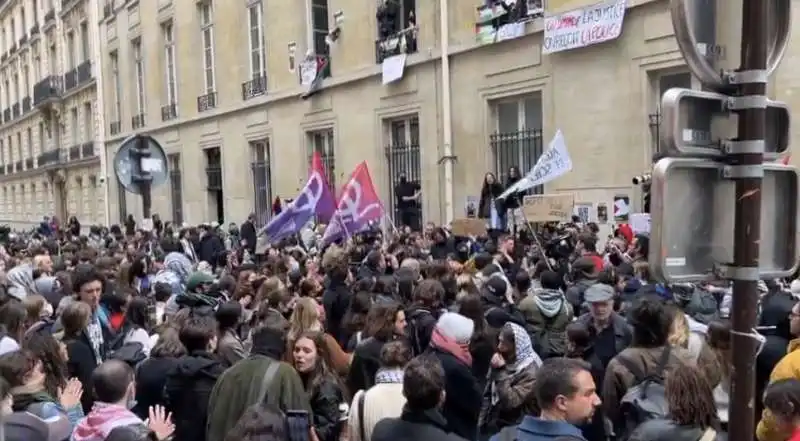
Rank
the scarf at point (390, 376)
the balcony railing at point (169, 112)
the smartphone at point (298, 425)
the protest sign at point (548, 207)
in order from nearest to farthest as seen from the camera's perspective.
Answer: the smartphone at point (298, 425)
the scarf at point (390, 376)
the protest sign at point (548, 207)
the balcony railing at point (169, 112)

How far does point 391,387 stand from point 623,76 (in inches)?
350

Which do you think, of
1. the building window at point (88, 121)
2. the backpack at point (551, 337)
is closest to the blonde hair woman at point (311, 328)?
the backpack at point (551, 337)

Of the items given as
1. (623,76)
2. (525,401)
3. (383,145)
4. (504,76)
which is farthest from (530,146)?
(525,401)

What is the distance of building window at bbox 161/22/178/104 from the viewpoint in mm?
25766

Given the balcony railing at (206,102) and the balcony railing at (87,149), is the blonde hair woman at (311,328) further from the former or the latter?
the balcony railing at (87,149)

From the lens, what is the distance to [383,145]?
16.7 m

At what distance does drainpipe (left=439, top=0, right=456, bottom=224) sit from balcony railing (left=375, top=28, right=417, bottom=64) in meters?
1.00

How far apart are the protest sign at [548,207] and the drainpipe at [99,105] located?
2457cm

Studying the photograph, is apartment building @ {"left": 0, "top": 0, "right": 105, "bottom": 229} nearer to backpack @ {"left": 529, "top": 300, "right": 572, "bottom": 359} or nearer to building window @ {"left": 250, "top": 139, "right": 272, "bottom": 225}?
building window @ {"left": 250, "top": 139, "right": 272, "bottom": 225}

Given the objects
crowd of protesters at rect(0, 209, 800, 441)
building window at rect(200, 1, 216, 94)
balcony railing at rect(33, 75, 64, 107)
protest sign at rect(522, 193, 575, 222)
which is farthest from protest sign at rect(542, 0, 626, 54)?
balcony railing at rect(33, 75, 64, 107)

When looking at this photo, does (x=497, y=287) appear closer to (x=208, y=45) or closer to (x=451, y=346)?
(x=451, y=346)

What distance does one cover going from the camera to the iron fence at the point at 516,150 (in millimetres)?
13492

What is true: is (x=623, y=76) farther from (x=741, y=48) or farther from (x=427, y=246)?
(x=741, y=48)

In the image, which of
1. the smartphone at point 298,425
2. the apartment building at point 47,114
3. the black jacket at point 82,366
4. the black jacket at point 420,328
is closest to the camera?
the smartphone at point 298,425
